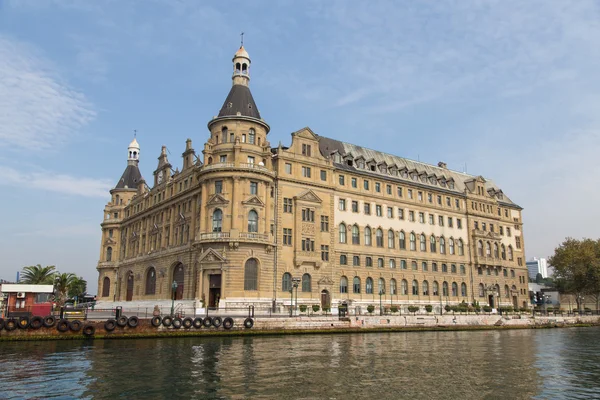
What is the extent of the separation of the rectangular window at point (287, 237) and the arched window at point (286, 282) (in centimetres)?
398

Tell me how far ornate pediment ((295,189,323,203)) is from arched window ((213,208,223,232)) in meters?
10.9

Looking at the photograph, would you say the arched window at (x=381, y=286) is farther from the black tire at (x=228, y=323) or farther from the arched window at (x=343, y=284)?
the black tire at (x=228, y=323)

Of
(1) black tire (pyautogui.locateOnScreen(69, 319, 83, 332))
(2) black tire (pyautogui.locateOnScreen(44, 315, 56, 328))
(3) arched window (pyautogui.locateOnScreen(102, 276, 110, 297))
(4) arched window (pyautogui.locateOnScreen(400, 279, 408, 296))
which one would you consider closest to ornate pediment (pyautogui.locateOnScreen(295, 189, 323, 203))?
(4) arched window (pyautogui.locateOnScreen(400, 279, 408, 296))

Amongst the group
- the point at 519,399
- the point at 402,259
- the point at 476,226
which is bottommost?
the point at 519,399

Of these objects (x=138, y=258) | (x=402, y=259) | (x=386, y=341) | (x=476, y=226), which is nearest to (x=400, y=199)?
(x=402, y=259)

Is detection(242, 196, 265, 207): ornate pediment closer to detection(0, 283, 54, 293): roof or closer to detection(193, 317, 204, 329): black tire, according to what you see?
detection(193, 317, 204, 329): black tire

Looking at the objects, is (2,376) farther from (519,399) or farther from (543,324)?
(543,324)

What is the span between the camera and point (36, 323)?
38438 millimetres

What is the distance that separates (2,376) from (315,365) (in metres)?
15.5

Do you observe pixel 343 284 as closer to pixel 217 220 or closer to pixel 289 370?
pixel 217 220

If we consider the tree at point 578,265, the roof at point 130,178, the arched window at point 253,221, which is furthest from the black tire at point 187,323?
the tree at point 578,265

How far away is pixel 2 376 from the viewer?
74.0ft

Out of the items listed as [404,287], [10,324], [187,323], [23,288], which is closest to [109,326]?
[187,323]

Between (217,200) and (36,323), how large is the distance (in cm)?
2681
